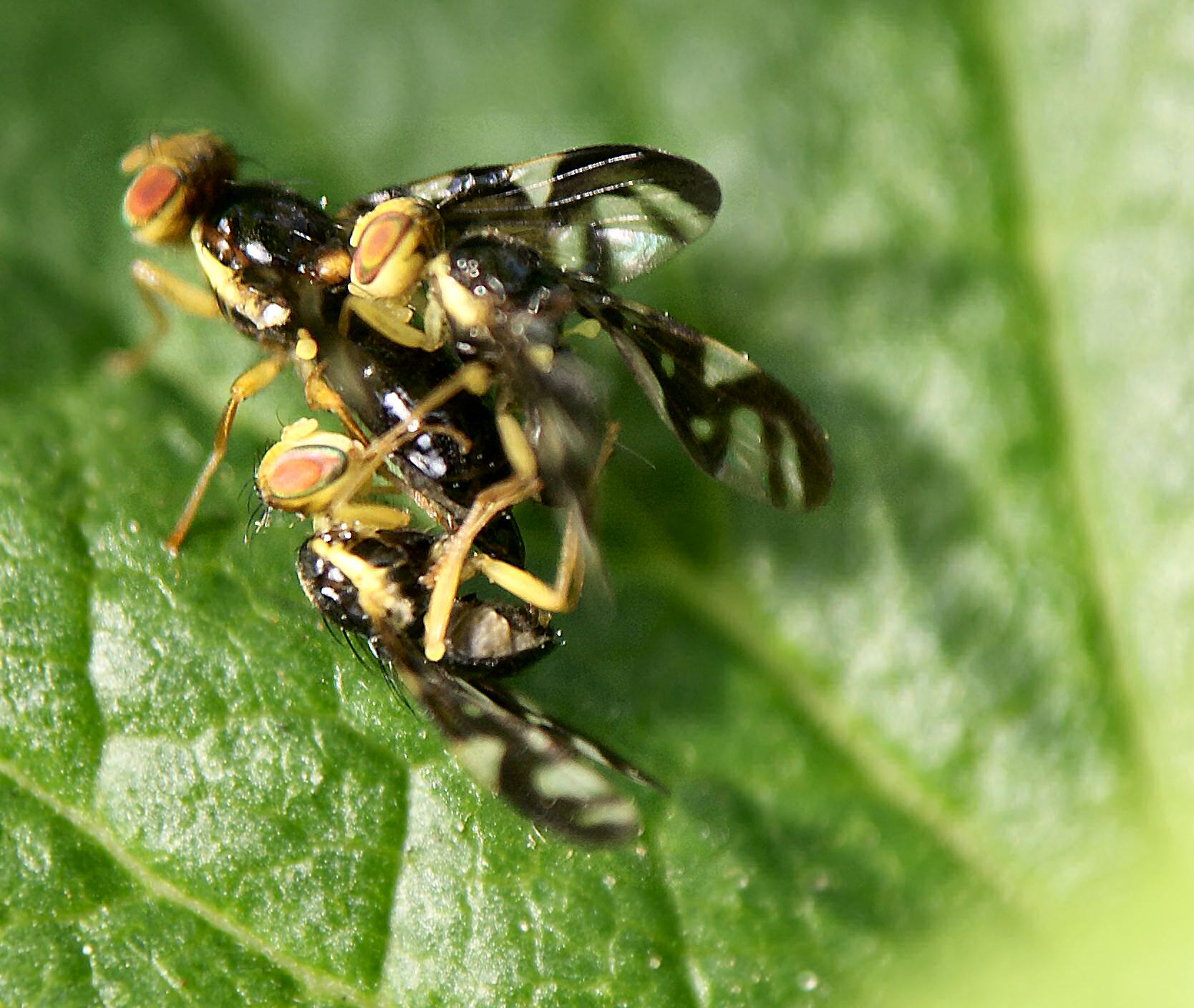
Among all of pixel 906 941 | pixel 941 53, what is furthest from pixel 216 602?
pixel 941 53

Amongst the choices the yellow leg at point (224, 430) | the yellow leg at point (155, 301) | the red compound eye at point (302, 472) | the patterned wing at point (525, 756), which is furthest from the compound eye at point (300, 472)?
the yellow leg at point (155, 301)

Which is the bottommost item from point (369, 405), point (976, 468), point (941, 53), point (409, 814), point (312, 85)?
point (409, 814)

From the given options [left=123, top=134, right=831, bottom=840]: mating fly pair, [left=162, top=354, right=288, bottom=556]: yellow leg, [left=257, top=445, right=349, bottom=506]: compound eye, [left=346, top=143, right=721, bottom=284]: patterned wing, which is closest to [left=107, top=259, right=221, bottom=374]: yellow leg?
[left=123, top=134, right=831, bottom=840]: mating fly pair

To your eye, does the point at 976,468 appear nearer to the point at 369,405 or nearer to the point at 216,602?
the point at 369,405

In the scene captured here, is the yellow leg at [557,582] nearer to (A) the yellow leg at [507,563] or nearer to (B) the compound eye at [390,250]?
(A) the yellow leg at [507,563]

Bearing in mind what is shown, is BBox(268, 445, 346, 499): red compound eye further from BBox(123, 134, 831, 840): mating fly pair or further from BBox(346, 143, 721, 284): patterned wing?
BBox(346, 143, 721, 284): patterned wing

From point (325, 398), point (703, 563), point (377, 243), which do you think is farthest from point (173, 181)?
point (703, 563)
